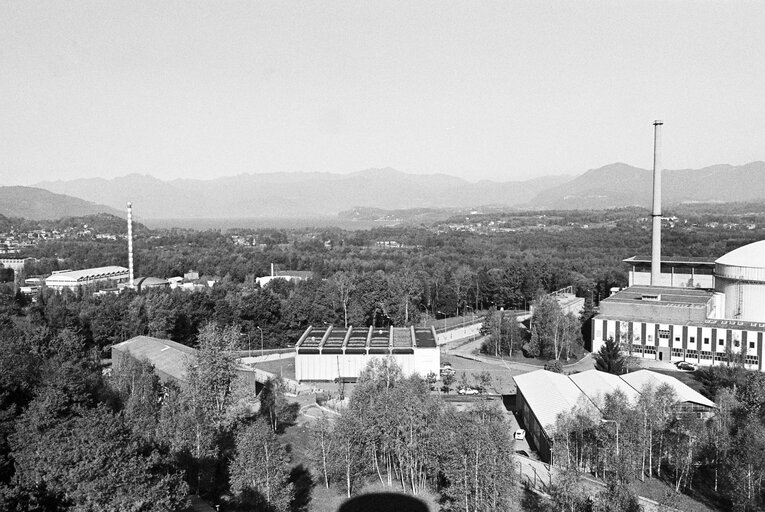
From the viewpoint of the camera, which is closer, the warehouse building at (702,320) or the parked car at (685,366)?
the parked car at (685,366)

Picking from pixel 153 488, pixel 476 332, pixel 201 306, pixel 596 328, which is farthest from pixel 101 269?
pixel 153 488

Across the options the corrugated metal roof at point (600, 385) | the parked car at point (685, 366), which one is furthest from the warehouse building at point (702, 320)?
the corrugated metal roof at point (600, 385)

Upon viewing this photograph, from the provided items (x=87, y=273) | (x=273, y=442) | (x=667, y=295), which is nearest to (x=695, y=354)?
(x=667, y=295)

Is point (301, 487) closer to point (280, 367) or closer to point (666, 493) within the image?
point (666, 493)

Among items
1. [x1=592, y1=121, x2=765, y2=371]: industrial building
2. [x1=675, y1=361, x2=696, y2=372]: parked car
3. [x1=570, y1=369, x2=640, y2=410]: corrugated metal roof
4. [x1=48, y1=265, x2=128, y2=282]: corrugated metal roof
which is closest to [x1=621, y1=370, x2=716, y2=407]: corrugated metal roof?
[x1=570, y1=369, x2=640, y2=410]: corrugated metal roof

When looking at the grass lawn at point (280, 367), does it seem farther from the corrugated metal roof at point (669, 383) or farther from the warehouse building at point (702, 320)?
the warehouse building at point (702, 320)

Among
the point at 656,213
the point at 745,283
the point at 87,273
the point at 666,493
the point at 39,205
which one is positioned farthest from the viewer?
the point at 39,205

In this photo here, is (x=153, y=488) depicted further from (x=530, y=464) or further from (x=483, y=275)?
(x=483, y=275)
